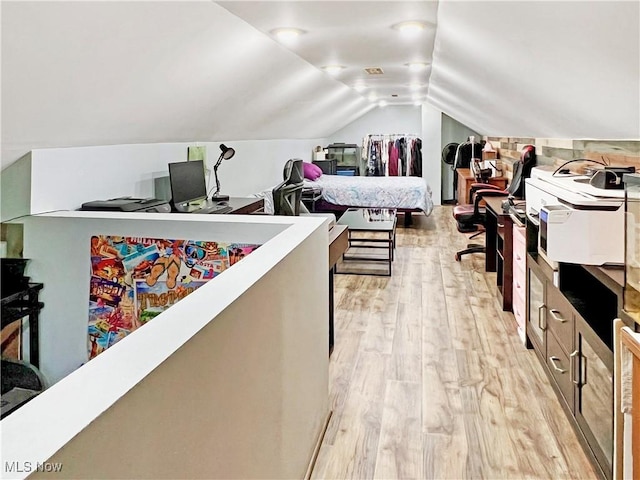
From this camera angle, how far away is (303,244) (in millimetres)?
2051

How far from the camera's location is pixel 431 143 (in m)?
9.96

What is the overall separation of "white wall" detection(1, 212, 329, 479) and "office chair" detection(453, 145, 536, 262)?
10.3 ft

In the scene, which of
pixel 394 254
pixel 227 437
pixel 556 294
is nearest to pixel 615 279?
pixel 556 294

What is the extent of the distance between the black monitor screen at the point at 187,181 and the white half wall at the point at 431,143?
6293 millimetres

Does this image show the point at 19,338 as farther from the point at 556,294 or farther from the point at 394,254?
the point at 394,254

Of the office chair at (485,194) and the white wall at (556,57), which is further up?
the white wall at (556,57)

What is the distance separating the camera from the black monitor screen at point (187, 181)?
4.01 meters

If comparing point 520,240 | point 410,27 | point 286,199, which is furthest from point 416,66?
point 286,199

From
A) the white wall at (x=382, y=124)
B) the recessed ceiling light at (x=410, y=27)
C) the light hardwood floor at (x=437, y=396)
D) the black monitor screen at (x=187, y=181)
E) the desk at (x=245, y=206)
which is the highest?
the white wall at (x=382, y=124)

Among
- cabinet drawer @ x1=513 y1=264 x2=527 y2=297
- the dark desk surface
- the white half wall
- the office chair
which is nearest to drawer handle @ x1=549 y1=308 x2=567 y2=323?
cabinet drawer @ x1=513 y1=264 x2=527 y2=297

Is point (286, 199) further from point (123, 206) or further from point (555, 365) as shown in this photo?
point (555, 365)

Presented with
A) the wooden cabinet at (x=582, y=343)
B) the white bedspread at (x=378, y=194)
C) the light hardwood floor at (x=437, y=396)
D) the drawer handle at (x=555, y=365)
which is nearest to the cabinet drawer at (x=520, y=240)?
the wooden cabinet at (x=582, y=343)

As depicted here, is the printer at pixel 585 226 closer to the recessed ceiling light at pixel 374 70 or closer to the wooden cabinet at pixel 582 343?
the wooden cabinet at pixel 582 343

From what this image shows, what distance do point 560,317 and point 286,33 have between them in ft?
7.71
